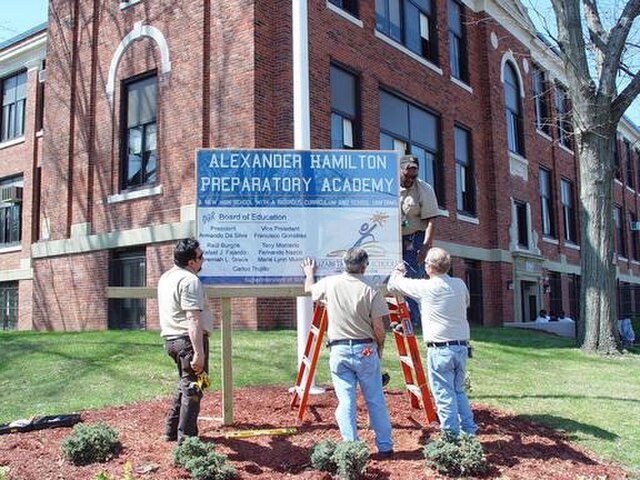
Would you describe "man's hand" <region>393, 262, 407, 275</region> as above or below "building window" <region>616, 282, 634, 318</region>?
above

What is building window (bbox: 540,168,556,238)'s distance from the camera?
27862 mm

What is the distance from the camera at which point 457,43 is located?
2270 centimetres

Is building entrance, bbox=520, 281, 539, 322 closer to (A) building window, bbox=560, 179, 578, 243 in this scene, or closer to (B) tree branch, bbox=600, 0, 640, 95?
(A) building window, bbox=560, 179, 578, 243

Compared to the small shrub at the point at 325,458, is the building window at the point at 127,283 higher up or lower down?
higher up

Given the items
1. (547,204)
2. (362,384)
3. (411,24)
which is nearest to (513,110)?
(547,204)

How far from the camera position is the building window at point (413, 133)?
1809 centimetres

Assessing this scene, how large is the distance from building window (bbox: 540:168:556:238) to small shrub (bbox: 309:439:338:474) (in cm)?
2454

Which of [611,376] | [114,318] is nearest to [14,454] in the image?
[611,376]

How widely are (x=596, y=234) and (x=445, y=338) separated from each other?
10.4 meters

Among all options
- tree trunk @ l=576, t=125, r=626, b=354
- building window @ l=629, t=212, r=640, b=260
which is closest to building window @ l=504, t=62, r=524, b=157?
tree trunk @ l=576, t=125, r=626, b=354

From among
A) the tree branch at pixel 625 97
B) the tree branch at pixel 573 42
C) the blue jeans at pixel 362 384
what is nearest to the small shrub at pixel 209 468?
the blue jeans at pixel 362 384

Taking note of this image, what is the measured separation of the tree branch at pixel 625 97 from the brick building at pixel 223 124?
5.67m

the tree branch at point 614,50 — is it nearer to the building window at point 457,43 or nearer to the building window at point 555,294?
the building window at point 457,43

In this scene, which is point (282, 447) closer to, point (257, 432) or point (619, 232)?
point (257, 432)
